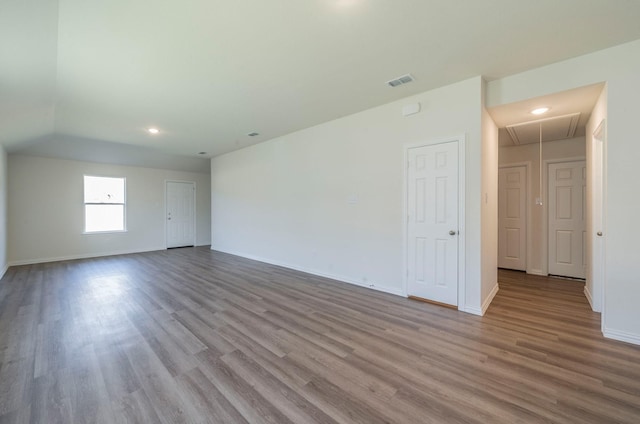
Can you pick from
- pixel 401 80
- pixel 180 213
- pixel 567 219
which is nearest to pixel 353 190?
pixel 401 80

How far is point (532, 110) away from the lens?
316 centimetres

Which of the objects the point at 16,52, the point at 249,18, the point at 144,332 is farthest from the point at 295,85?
the point at 144,332

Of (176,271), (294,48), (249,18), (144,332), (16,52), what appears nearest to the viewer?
(249,18)

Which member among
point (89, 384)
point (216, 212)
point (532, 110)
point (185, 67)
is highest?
point (185, 67)

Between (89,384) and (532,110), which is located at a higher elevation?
(532,110)

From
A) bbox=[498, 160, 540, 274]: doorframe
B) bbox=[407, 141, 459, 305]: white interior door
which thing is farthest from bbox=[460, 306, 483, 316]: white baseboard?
bbox=[498, 160, 540, 274]: doorframe

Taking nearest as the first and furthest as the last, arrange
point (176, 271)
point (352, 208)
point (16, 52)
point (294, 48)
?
point (16, 52) < point (294, 48) < point (352, 208) < point (176, 271)

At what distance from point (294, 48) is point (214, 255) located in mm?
5698

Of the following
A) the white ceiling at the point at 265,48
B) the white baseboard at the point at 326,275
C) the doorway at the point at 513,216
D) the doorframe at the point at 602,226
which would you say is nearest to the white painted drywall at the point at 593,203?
the doorframe at the point at 602,226

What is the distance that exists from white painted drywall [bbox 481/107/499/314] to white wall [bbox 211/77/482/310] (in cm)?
18

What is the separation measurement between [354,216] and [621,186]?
2815mm

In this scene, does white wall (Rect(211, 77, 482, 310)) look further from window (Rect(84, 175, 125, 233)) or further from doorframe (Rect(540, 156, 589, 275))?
window (Rect(84, 175, 125, 233))

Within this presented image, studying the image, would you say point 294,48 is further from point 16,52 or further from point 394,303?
point 394,303

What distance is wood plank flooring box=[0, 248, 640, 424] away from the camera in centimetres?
158
